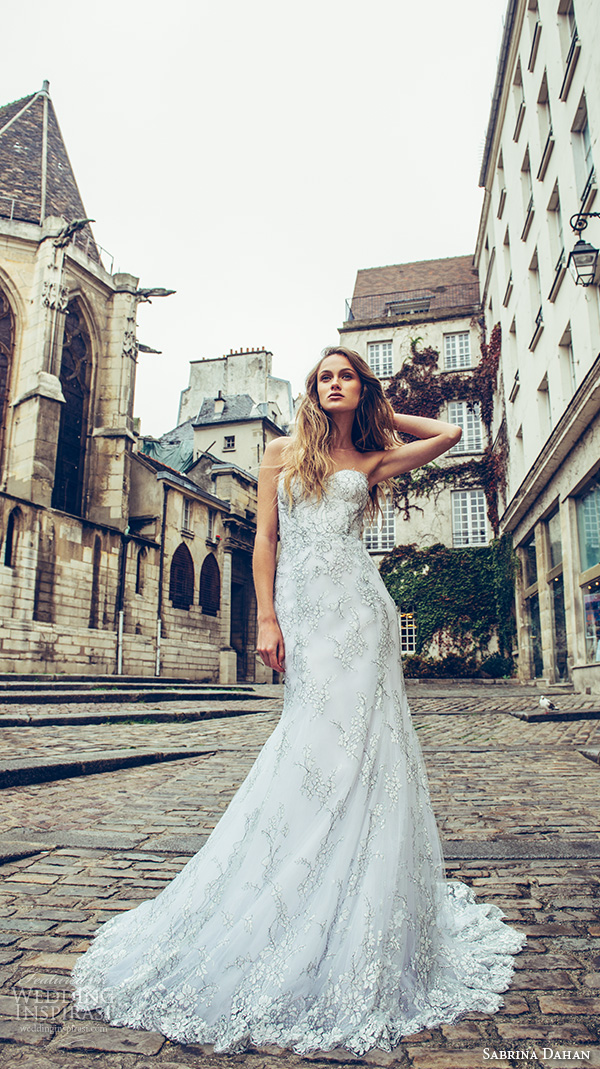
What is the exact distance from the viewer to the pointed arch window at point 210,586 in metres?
28.1

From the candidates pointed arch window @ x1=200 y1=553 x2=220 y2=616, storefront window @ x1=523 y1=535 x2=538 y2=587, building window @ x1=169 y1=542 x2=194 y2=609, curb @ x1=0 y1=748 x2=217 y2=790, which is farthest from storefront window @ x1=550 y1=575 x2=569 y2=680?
pointed arch window @ x1=200 y1=553 x2=220 y2=616

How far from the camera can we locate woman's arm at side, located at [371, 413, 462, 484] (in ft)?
8.98

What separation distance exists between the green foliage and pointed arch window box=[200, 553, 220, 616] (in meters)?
6.84

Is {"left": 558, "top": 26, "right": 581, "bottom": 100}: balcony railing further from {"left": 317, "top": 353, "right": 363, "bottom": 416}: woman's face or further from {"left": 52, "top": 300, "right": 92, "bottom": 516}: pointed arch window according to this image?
{"left": 52, "top": 300, "right": 92, "bottom": 516}: pointed arch window

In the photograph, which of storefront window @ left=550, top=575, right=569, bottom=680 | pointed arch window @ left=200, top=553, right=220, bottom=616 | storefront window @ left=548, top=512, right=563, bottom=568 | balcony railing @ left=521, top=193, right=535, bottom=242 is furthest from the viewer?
pointed arch window @ left=200, top=553, right=220, bottom=616

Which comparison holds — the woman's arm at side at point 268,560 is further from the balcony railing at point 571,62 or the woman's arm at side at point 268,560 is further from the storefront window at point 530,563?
the storefront window at point 530,563

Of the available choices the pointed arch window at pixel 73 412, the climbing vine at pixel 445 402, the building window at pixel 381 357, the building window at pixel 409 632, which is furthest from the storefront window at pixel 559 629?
the building window at pixel 381 357

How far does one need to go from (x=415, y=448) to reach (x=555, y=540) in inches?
626

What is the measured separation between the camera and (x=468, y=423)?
3122cm

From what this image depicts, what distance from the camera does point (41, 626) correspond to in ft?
63.6

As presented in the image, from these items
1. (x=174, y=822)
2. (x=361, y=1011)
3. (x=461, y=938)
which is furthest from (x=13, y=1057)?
(x=174, y=822)

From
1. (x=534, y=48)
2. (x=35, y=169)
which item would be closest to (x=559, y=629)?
(x=534, y=48)

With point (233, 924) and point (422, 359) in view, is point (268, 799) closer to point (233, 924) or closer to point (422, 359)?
point (233, 924)

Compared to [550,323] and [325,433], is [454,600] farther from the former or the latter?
[325,433]
